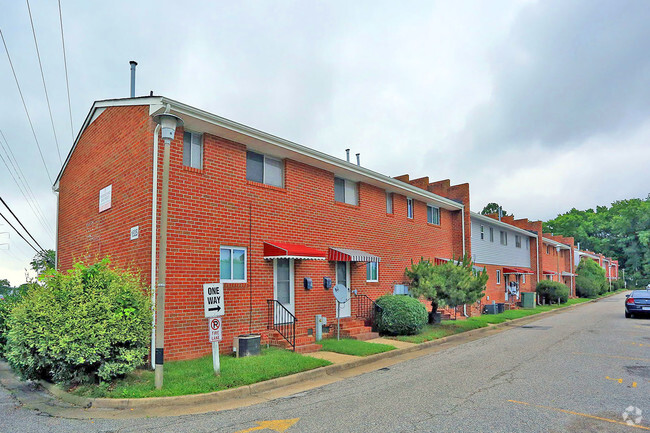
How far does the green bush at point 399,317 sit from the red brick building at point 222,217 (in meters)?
1.00

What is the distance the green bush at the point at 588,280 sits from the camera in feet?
163

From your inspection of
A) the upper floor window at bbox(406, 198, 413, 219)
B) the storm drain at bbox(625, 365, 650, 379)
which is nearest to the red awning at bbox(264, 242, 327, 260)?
the storm drain at bbox(625, 365, 650, 379)

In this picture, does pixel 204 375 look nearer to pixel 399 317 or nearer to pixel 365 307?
pixel 399 317

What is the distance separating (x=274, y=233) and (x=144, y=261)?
378 centimetres

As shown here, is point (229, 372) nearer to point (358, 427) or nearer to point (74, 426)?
point (74, 426)

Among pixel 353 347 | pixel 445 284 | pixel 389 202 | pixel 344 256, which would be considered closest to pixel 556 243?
pixel 389 202

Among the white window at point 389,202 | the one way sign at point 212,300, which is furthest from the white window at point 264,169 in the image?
the white window at point 389,202

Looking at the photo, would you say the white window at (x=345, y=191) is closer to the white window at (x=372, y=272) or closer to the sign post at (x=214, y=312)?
the white window at (x=372, y=272)

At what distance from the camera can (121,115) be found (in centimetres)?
1193

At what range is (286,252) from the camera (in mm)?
11906

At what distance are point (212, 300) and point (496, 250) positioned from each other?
25.6 metres

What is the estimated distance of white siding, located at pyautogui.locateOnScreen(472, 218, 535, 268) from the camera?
89.8ft

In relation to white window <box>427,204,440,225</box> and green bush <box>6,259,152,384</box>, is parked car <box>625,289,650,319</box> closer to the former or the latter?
white window <box>427,204,440,225</box>

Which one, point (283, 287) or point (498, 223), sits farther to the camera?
point (498, 223)
